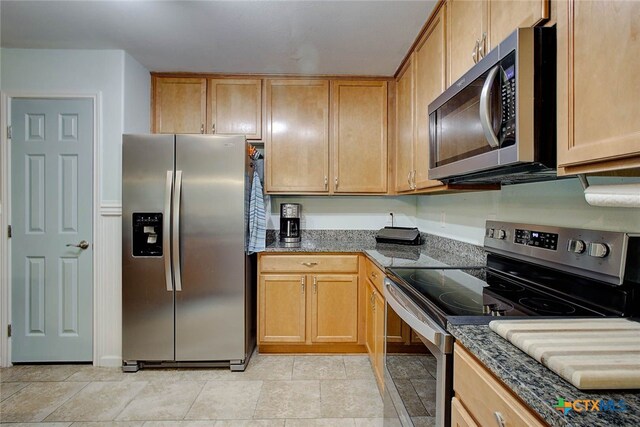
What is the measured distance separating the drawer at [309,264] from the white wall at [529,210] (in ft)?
2.58

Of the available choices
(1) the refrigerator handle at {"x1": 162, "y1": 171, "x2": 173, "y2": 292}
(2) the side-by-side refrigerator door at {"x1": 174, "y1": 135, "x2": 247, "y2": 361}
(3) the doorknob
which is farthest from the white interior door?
(2) the side-by-side refrigerator door at {"x1": 174, "y1": 135, "x2": 247, "y2": 361}

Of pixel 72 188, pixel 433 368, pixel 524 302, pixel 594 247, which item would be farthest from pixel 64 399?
pixel 594 247

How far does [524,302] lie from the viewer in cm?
109

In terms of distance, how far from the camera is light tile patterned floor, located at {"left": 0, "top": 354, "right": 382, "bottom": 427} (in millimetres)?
1789

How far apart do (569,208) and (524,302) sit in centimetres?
46

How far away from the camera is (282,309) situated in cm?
255

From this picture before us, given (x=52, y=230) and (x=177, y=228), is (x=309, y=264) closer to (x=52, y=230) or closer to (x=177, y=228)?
(x=177, y=228)

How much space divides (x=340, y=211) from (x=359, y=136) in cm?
75

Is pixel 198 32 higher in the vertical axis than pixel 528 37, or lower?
higher

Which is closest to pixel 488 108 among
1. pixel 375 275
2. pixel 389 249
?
pixel 375 275

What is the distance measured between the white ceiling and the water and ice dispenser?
1251 mm

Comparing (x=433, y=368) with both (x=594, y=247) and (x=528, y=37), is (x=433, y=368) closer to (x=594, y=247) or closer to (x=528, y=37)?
(x=594, y=247)

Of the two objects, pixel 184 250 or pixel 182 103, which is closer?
pixel 184 250

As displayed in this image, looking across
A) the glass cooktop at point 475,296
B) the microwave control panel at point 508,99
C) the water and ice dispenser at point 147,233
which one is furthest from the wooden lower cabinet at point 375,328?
the water and ice dispenser at point 147,233
